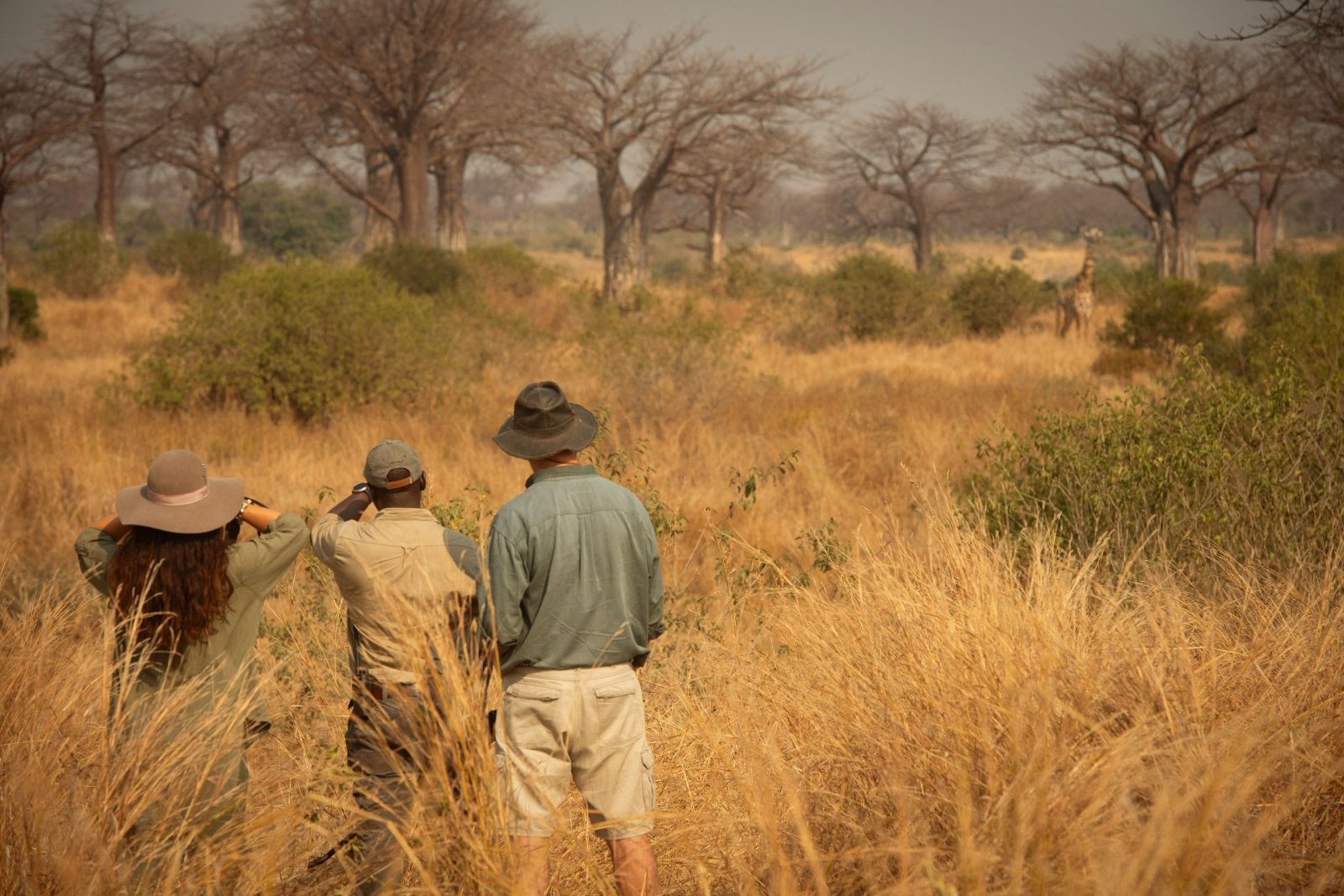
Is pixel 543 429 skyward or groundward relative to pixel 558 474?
skyward

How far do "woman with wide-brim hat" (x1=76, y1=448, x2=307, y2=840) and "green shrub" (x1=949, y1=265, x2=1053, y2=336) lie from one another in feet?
55.6

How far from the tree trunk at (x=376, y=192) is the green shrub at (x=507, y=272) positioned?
6.86m

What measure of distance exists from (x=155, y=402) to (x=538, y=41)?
51.7ft

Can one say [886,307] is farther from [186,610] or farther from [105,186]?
[105,186]

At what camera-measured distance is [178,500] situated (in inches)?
122

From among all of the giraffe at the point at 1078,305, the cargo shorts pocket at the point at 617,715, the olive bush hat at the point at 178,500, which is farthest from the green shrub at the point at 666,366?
the giraffe at the point at 1078,305

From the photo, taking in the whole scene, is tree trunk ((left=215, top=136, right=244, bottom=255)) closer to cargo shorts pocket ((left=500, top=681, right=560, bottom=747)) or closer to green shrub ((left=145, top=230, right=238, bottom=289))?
green shrub ((left=145, top=230, right=238, bottom=289))

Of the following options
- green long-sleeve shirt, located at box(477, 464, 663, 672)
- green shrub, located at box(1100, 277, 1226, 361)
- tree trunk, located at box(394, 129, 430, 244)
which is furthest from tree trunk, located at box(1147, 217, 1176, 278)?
green long-sleeve shirt, located at box(477, 464, 663, 672)

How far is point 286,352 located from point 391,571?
25.9ft

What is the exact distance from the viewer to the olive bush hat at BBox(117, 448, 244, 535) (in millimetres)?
3053

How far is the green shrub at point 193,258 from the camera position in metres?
22.8

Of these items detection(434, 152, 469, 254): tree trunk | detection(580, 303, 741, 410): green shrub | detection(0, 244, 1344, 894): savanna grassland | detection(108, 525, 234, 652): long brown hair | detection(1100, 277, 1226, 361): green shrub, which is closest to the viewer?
detection(0, 244, 1344, 894): savanna grassland

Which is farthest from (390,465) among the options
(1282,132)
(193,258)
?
(1282,132)

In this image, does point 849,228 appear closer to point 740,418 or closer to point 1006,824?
point 740,418
